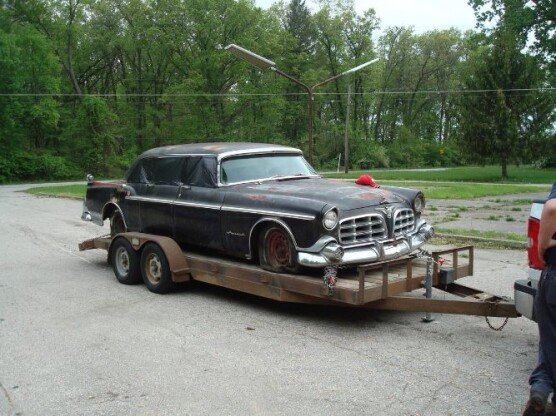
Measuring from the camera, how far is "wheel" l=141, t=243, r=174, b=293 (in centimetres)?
691

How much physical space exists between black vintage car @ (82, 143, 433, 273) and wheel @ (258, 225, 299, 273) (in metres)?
0.01

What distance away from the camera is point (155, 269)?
7.23 meters

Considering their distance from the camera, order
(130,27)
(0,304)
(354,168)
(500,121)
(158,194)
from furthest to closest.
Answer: (354,168)
(130,27)
(500,121)
(158,194)
(0,304)

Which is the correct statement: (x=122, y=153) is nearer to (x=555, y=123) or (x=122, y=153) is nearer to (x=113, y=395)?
(x=555, y=123)

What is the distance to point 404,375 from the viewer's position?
4418mm

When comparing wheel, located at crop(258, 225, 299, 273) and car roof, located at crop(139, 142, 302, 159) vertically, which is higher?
car roof, located at crop(139, 142, 302, 159)

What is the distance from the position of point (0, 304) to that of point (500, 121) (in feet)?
99.5

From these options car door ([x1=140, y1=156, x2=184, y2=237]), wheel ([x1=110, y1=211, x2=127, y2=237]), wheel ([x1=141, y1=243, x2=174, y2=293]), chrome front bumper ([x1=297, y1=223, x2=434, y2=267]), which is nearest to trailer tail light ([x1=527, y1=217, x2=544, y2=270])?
chrome front bumper ([x1=297, y1=223, x2=434, y2=267])

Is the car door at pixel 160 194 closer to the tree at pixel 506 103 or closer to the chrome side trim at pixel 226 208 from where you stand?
the chrome side trim at pixel 226 208

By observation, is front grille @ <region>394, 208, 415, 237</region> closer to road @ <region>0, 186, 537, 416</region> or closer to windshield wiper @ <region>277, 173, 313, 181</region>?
road @ <region>0, 186, 537, 416</region>

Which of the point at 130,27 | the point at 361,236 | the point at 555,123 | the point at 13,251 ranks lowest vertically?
the point at 13,251

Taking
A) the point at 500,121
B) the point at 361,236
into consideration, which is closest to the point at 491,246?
the point at 361,236

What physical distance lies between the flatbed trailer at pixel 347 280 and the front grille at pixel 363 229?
0.32 m

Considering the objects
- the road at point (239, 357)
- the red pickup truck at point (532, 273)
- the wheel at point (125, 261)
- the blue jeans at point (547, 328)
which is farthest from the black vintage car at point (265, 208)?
the blue jeans at point (547, 328)
